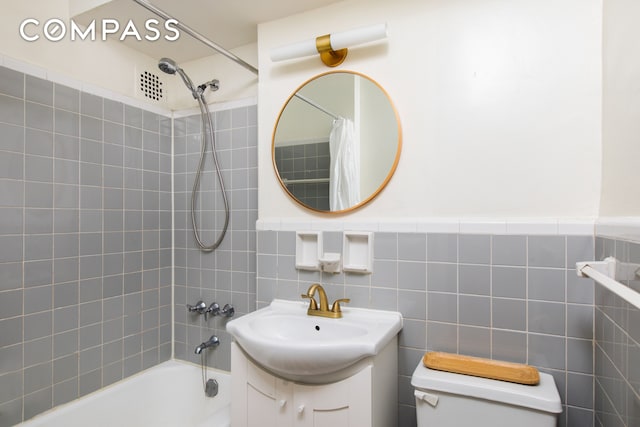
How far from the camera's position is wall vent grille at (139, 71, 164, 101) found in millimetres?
2116

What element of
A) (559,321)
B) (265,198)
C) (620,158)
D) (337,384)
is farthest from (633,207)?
(265,198)

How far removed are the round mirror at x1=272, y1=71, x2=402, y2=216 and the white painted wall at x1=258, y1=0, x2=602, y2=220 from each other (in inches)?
2.3

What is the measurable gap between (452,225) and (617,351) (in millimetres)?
633

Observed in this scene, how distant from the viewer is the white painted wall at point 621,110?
892 mm

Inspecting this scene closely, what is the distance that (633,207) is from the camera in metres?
0.89

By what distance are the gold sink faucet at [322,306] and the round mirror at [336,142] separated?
0.38 meters

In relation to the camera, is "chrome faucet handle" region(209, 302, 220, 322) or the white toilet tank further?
"chrome faucet handle" region(209, 302, 220, 322)

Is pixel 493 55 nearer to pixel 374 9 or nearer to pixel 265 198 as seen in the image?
pixel 374 9

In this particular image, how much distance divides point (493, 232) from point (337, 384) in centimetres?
82

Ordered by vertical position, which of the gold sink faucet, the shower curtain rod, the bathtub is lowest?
the bathtub

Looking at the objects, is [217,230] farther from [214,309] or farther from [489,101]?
[489,101]

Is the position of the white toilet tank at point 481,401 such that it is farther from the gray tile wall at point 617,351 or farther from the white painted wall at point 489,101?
the white painted wall at point 489,101

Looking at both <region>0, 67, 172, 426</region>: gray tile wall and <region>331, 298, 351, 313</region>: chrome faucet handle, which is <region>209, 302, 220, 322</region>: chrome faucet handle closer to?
<region>0, 67, 172, 426</region>: gray tile wall

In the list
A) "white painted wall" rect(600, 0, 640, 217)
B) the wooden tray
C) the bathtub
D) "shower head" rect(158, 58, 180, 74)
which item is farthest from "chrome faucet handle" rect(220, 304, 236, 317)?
"white painted wall" rect(600, 0, 640, 217)
